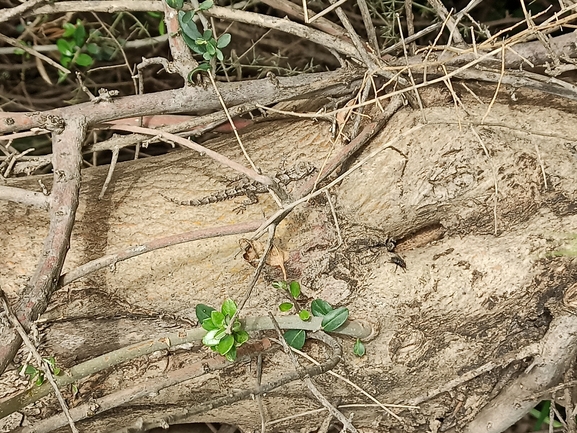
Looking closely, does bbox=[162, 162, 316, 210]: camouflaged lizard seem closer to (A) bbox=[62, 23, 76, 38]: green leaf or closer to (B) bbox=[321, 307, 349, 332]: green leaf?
(B) bbox=[321, 307, 349, 332]: green leaf

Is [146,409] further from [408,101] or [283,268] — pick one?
[408,101]

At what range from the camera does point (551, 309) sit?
1.14 m

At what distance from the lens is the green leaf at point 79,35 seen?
159 centimetres

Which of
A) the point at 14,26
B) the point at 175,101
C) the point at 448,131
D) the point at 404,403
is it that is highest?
the point at 14,26

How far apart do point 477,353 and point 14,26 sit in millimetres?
1494

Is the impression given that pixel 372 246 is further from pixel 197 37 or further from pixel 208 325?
pixel 197 37

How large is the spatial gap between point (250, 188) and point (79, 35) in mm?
815

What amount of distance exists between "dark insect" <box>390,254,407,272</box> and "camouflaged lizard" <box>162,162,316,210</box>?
0.22 m

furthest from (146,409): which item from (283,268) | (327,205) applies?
(327,205)

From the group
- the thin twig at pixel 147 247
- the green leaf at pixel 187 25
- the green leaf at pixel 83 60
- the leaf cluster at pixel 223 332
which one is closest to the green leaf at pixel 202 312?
the leaf cluster at pixel 223 332

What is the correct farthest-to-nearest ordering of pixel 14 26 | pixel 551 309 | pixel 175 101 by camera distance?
pixel 14 26, pixel 551 309, pixel 175 101

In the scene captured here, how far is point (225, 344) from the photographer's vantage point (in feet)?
3.21

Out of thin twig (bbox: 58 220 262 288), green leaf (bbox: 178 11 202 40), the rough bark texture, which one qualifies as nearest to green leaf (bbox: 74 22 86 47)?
the rough bark texture

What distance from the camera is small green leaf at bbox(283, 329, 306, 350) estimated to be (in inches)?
41.4
